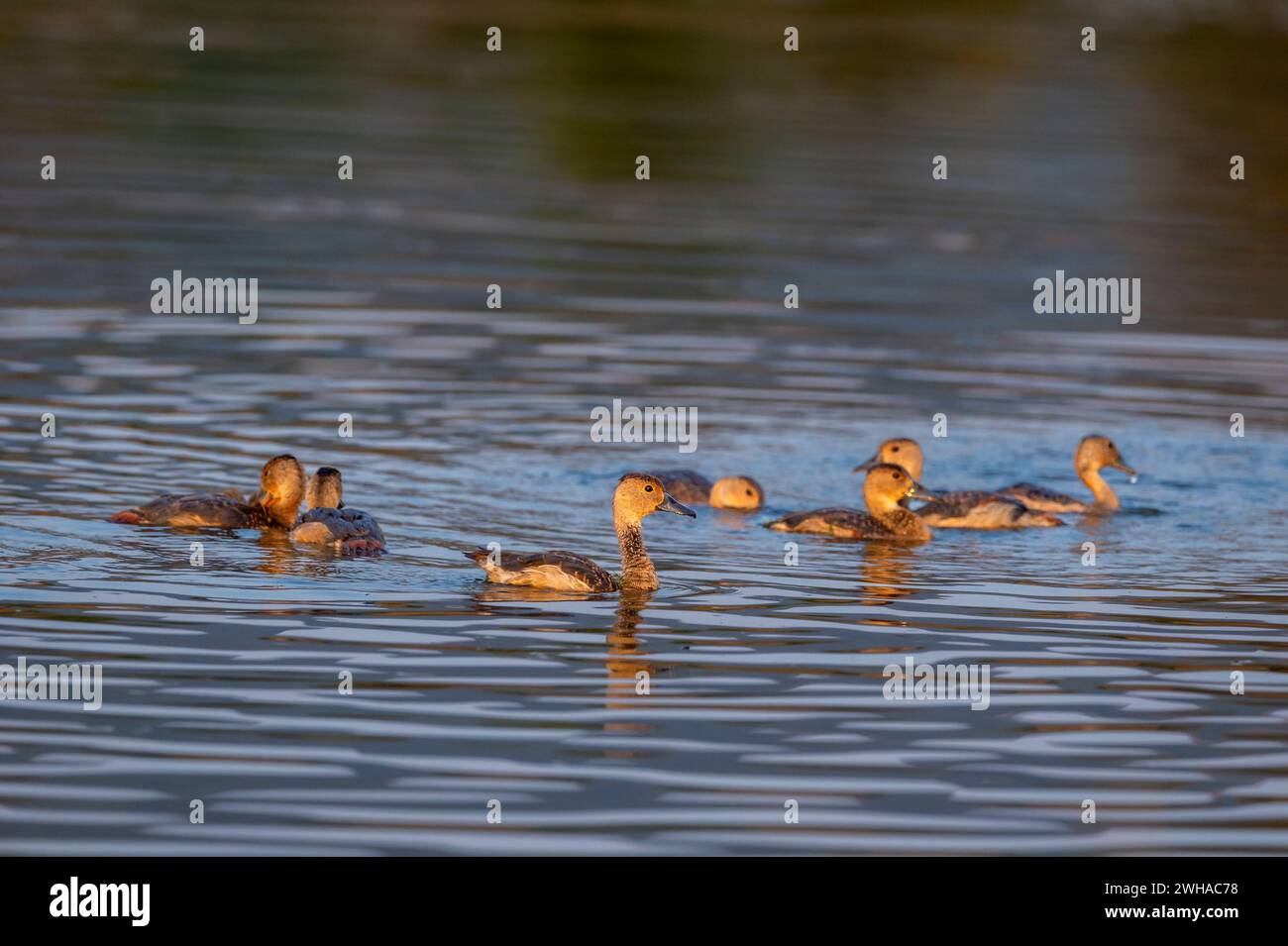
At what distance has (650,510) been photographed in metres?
13.5

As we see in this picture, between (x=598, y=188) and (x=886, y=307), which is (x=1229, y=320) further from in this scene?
(x=598, y=188)

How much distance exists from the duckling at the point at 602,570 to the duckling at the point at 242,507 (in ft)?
5.22

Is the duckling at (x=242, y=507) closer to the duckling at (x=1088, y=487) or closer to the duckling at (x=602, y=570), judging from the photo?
the duckling at (x=602, y=570)

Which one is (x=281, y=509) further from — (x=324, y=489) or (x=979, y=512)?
(x=979, y=512)

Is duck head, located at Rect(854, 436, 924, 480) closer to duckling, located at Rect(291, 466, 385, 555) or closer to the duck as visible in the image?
the duck

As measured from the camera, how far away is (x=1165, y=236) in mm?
29734

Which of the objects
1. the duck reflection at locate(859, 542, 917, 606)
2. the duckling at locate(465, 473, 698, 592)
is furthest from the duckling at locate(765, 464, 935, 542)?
the duckling at locate(465, 473, 698, 592)

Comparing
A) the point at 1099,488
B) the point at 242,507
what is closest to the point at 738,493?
the point at 1099,488

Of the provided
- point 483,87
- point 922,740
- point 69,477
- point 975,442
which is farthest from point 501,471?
point 483,87

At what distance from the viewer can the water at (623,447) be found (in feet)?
31.7

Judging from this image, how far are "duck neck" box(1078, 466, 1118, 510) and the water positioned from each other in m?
0.28

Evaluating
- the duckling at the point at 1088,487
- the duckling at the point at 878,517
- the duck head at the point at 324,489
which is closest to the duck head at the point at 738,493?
the duckling at the point at 878,517

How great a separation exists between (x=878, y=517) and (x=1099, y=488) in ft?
6.86
